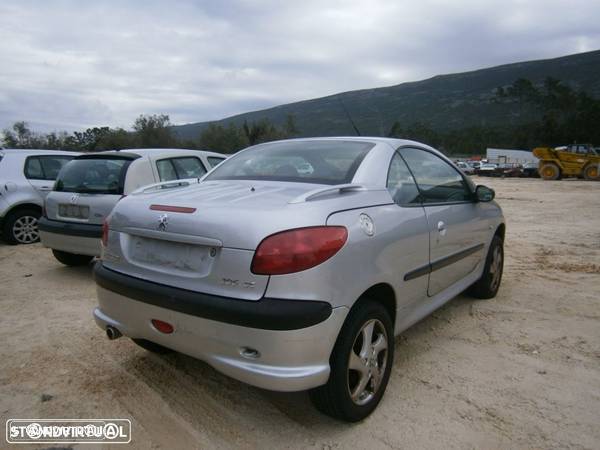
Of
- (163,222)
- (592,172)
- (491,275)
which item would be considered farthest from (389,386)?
(592,172)

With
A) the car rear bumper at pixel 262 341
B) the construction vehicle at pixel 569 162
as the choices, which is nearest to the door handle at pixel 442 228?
the car rear bumper at pixel 262 341

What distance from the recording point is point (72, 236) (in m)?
4.98

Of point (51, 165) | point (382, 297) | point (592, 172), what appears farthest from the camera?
point (592, 172)

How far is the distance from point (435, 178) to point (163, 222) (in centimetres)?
→ 217

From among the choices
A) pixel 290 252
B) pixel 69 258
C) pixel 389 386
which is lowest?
pixel 389 386

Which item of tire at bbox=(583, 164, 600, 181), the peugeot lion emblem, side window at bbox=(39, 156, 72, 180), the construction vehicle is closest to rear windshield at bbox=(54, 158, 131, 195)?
side window at bbox=(39, 156, 72, 180)

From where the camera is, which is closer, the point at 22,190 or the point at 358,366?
the point at 358,366

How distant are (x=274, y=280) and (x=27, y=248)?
640 cm

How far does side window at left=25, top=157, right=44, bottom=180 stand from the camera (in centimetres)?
725

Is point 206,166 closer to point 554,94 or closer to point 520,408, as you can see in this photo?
point 520,408

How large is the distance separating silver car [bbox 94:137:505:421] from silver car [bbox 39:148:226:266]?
7.85ft

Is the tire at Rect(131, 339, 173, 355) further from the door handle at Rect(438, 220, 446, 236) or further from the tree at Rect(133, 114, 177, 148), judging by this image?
the tree at Rect(133, 114, 177, 148)

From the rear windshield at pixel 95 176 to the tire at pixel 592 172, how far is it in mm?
30497

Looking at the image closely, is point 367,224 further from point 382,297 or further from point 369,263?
point 382,297
